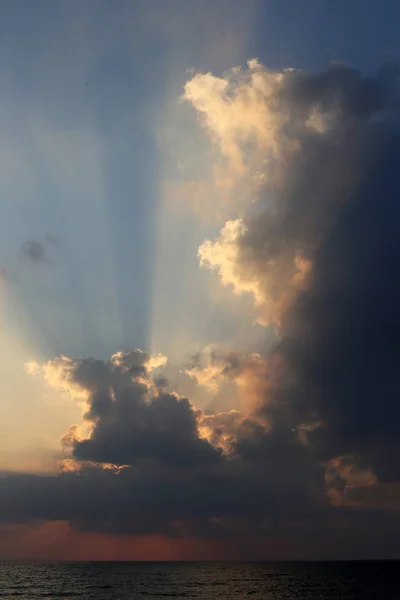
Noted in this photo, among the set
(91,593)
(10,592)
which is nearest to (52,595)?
(91,593)

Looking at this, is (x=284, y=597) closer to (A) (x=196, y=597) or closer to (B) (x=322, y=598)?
(B) (x=322, y=598)

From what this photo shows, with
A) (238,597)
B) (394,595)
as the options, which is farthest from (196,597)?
(394,595)

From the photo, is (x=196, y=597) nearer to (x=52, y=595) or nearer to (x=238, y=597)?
(x=238, y=597)

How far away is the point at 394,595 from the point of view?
150m

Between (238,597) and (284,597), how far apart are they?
13.6 meters

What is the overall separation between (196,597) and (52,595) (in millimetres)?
45829

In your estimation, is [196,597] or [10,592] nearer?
[196,597]

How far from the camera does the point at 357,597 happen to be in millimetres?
140500

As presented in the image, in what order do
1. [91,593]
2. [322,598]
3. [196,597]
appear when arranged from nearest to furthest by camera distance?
[322,598]
[196,597]
[91,593]

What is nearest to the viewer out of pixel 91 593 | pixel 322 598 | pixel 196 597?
pixel 322 598

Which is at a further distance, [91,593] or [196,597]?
[91,593]

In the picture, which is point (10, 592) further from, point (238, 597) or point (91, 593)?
point (238, 597)

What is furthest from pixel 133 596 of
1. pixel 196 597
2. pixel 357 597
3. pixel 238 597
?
pixel 357 597

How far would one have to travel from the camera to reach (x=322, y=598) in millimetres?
135875
